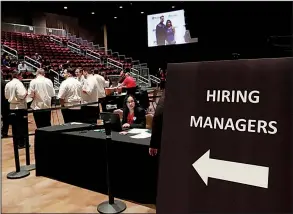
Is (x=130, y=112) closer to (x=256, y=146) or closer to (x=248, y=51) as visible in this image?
(x=248, y=51)

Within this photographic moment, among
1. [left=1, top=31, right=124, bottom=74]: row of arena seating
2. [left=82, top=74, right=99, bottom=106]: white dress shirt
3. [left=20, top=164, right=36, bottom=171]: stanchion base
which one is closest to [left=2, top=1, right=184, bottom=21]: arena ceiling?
[left=1, top=31, right=124, bottom=74]: row of arena seating

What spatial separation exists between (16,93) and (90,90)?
5.12 ft

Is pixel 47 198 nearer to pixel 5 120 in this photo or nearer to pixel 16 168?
pixel 16 168

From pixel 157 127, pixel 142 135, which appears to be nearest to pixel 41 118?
pixel 142 135

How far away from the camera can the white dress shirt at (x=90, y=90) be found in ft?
21.2

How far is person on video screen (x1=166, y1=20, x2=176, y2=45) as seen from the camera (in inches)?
587

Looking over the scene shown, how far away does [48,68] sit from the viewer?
11.6 meters

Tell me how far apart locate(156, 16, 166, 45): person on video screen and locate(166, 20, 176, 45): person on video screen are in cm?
24

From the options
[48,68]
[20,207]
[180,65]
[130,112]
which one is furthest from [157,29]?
[180,65]

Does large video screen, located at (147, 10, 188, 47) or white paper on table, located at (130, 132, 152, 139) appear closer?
white paper on table, located at (130, 132, 152, 139)

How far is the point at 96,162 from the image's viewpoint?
321 centimetres

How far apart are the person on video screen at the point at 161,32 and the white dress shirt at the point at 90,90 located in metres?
9.50

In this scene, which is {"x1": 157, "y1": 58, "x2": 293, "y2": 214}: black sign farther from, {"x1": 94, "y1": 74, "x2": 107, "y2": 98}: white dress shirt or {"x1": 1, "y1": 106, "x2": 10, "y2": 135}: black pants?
{"x1": 94, "y1": 74, "x2": 107, "y2": 98}: white dress shirt

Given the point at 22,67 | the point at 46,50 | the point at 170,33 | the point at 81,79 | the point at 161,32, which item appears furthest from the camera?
the point at 161,32
